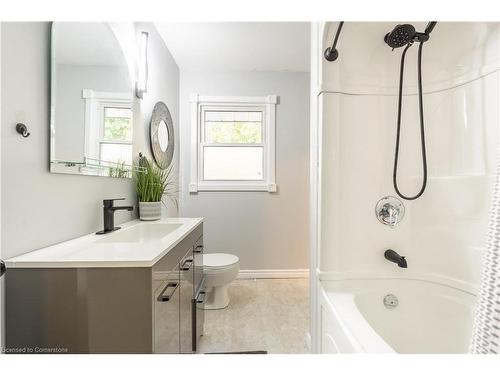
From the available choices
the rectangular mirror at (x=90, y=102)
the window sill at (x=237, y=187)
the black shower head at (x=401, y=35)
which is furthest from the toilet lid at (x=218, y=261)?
the black shower head at (x=401, y=35)

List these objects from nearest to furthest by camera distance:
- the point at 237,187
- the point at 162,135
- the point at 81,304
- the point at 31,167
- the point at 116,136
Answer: the point at 81,304 → the point at 31,167 → the point at 116,136 → the point at 162,135 → the point at 237,187

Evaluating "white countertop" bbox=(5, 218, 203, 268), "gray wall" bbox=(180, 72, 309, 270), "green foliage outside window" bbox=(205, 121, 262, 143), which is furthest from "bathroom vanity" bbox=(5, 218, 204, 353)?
"green foliage outside window" bbox=(205, 121, 262, 143)

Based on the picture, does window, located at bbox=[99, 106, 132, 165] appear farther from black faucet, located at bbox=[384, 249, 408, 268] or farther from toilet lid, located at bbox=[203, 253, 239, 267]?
black faucet, located at bbox=[384, 249, 408, 268]

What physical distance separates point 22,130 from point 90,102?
473 millimetres

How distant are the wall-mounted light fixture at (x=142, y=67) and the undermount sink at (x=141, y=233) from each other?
3.25 ft

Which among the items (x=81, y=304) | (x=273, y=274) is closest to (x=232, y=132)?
(x=273, y=274)

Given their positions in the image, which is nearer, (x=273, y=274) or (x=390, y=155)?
(x=390, y=155)

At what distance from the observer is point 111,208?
129 centimetres

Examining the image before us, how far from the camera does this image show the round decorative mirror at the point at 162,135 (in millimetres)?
2010

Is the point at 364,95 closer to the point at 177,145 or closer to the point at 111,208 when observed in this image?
Result: the point at 111,208

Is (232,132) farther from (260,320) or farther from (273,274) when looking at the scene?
(260,320)

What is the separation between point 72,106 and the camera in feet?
3.50
